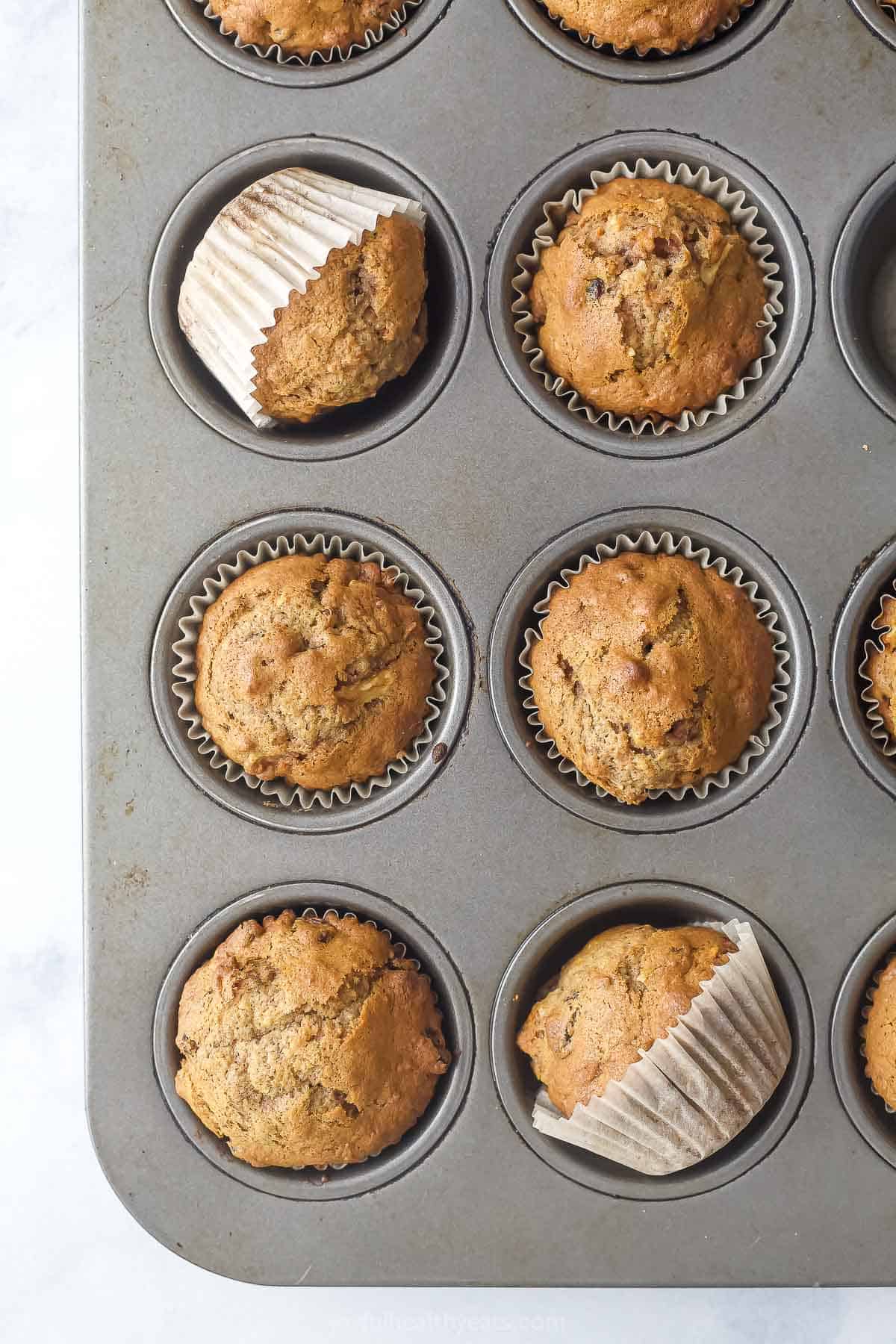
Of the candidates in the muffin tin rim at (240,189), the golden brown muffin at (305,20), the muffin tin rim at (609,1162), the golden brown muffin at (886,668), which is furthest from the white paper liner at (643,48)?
the muffin tin rim at (609,1162)

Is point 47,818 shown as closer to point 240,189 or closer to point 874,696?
point 240,189

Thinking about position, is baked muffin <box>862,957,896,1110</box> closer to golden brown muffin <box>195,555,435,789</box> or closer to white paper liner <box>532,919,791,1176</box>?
white paper liner <box>532,919,791,1176</box>

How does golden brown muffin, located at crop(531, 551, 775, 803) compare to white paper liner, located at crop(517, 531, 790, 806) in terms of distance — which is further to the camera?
white paper liner, located at crop(517, 531, 790, 806)

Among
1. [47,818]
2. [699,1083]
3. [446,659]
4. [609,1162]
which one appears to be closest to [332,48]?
[446,659]

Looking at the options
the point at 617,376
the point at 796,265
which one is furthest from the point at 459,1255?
the point at 796,265

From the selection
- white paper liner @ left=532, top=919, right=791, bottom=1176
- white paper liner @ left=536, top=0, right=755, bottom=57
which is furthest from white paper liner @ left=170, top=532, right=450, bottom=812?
white paper liner @ left=536, top=0, right=755, bottom=57
